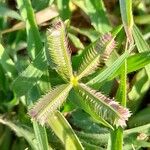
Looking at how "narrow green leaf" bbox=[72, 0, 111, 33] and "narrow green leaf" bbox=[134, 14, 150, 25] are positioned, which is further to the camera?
"narrow green leaf" bbox=[134, 14, 150, 25]

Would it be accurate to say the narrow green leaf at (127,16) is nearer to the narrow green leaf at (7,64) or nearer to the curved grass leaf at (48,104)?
the curved grass leaf at (48,104)

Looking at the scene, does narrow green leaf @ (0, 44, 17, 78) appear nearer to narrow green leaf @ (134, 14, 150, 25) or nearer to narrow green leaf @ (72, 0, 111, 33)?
narrow green leaf @ (72, 0, 111, 33)


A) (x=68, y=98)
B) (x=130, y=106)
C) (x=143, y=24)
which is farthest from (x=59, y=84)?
(x=143, y=24)

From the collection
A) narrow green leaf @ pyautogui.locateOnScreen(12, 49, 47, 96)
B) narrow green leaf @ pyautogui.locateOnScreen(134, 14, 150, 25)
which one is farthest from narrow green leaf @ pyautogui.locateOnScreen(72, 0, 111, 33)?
narrow green leaf @ pyautogui.locateOnScreen(12, 49, 47, 96)

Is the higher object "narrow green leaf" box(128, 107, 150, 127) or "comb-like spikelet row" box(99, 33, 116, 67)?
"comb-like spikelet row" box(99, 33, 116, 67)

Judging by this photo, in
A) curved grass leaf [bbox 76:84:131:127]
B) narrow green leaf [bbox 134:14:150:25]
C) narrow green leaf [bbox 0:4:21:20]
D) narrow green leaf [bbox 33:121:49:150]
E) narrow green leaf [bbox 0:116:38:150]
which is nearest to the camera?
curved grass leaf [bbox 76:84:131:127]

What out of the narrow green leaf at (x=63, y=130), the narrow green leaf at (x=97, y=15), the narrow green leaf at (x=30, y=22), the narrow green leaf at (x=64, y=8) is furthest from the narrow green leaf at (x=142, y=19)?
the narrow green leaf at (x=63, y=130)

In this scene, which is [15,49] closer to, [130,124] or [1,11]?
[1,11]
